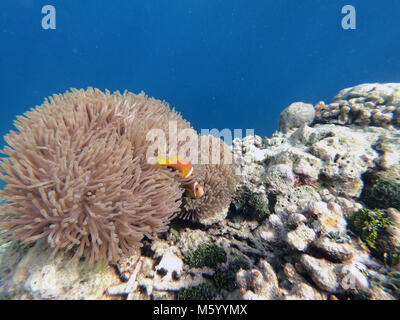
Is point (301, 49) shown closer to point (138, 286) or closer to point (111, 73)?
point (111, 73)

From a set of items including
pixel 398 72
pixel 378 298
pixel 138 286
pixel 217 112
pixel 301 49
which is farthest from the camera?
pixel 217 112

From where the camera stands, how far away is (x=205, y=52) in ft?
266

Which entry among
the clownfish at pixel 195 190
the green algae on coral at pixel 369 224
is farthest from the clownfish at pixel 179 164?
the green algae on coral at pixel 369 224

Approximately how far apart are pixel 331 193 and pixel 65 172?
3.26 meters

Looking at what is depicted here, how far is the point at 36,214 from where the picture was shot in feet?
4.96

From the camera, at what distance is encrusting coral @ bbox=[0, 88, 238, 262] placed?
58.7 inches

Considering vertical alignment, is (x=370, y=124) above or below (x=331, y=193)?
above

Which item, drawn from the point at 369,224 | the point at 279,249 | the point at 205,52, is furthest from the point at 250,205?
the point at 205,52

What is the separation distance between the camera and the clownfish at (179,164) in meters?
1.92

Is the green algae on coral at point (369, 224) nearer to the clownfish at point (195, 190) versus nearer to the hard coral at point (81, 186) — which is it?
the clownfish at point (195, 190)

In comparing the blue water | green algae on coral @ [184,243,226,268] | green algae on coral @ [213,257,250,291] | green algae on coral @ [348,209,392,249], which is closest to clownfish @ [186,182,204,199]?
green algae on coral @ [184,243,226,268]

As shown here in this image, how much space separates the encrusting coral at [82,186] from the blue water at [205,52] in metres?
46.7

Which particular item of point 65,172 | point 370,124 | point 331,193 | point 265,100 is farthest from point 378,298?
point 265,100

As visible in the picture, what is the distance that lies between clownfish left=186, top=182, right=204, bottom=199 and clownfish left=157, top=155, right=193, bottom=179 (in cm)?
12
